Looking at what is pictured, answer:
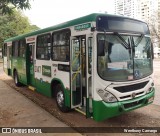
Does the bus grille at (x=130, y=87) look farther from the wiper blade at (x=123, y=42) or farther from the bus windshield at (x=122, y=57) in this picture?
the wiper blade at (x=123, y=42)

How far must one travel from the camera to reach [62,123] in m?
6.20

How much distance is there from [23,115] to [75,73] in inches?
92.4

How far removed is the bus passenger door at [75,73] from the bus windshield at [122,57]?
1032 mm

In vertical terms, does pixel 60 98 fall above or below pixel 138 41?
below

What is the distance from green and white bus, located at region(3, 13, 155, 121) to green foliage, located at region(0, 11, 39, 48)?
3154cm

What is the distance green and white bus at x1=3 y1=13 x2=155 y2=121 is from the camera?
17.2ft

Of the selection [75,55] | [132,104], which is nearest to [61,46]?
[75,55]

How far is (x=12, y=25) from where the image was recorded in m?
40.9

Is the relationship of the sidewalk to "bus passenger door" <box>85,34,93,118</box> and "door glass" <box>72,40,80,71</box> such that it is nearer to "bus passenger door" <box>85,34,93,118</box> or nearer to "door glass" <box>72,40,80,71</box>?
"bus passenger door" <box>85,34,93,118</box>

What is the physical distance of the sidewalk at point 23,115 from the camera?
20.4 feet

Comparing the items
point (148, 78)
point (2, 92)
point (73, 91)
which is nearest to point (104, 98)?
point (73, 91)

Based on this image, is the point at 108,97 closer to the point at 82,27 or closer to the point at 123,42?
the point at 123,42

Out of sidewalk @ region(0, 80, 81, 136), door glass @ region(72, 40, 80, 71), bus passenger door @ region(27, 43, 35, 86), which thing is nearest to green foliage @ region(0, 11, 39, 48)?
bus passenger door @ region(27, 43, 35, 86)

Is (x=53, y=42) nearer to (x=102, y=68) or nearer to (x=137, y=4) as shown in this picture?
(x=102, y=68)
